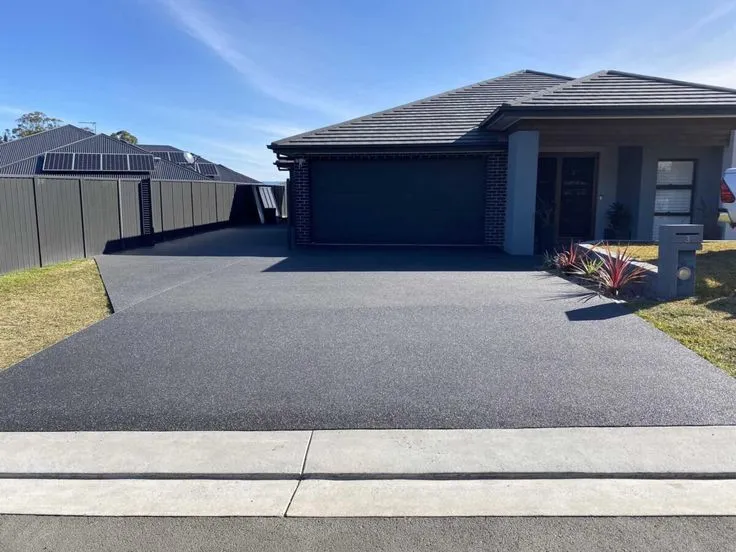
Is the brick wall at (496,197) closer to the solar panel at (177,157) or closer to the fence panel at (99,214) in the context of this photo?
the fence panel at (99,214)

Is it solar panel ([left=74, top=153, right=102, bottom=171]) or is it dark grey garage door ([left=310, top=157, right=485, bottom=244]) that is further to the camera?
solar panel ([left=74, top=153, right=102, bottom=171])

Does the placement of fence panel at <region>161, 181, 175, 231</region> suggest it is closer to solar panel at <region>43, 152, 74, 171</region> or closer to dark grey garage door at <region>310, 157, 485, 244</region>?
dark grey garage door at <region>310, 157, 485, 244</region>

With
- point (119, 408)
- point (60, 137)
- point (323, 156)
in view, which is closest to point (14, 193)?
point (323, 156)

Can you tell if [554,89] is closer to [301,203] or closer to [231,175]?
[301,203]

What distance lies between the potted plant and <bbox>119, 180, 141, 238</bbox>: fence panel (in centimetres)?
1457

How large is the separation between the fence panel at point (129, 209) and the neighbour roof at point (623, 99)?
A: 446 inches

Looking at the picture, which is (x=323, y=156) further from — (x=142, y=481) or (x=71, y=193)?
(x=142, y=481)

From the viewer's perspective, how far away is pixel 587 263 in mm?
10383

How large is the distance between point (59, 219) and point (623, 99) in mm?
13971

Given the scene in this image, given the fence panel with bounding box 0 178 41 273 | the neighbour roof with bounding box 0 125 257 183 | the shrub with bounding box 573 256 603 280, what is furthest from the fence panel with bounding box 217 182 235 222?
the shrub with bounding box 573 256 603 280

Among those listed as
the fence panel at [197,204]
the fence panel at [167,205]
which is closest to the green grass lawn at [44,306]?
the fence panel at [167,205]

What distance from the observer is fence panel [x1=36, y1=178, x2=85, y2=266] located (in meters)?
13.7

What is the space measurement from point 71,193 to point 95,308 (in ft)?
24.7

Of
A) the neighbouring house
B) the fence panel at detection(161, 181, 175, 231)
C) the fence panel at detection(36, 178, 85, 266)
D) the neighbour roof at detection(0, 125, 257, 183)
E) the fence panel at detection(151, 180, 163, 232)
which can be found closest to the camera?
the neighbouring house
